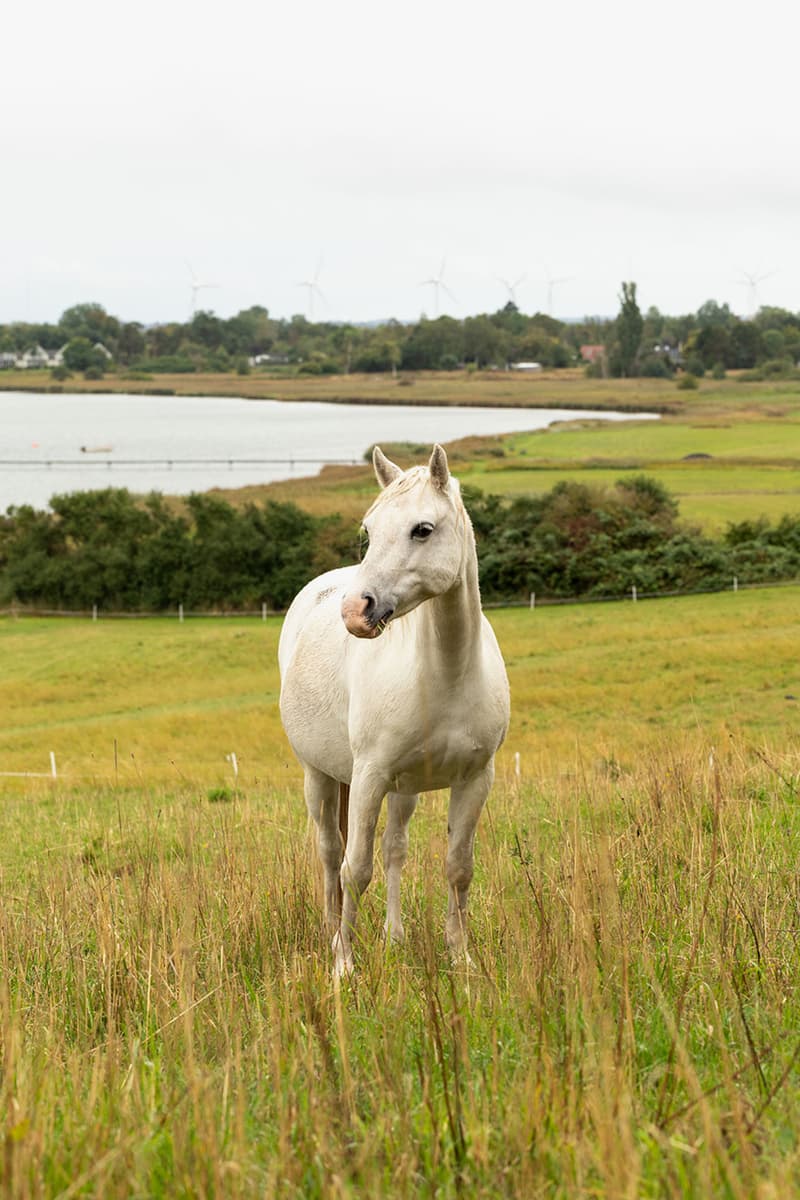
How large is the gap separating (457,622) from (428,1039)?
2.09 m

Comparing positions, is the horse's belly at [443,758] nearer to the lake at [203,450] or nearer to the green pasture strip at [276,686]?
the green pasture strip at [276,686]

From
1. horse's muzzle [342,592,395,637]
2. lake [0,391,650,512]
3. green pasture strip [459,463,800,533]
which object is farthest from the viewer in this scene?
lake [0,391,650,512]

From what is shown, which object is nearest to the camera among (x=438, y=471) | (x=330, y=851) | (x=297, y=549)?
(x=438, y=471)

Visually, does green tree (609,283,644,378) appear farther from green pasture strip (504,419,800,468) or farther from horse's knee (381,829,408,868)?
horse's knee (381,829,408,868)

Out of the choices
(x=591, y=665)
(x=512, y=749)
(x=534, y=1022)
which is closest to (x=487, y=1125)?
(x=534, y=1022)

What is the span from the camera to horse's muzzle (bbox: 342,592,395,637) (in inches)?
190

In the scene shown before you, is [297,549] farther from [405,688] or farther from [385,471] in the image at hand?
[385,471]

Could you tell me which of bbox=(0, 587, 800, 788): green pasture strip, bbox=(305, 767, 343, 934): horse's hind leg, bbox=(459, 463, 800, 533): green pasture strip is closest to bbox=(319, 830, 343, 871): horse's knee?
bbox=(305, 767, 343, 934): horse's hind leg

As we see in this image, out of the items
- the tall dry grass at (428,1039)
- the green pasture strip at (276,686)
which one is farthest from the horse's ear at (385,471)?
the green pasture strip at (276,686)

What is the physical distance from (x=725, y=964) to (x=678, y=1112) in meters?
1.53

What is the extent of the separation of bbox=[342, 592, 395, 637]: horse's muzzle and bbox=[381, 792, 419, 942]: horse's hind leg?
7.00 ft

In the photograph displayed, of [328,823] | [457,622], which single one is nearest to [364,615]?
[457,622]

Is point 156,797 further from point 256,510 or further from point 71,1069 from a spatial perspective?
point 256,510

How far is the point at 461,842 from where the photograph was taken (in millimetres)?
6250
